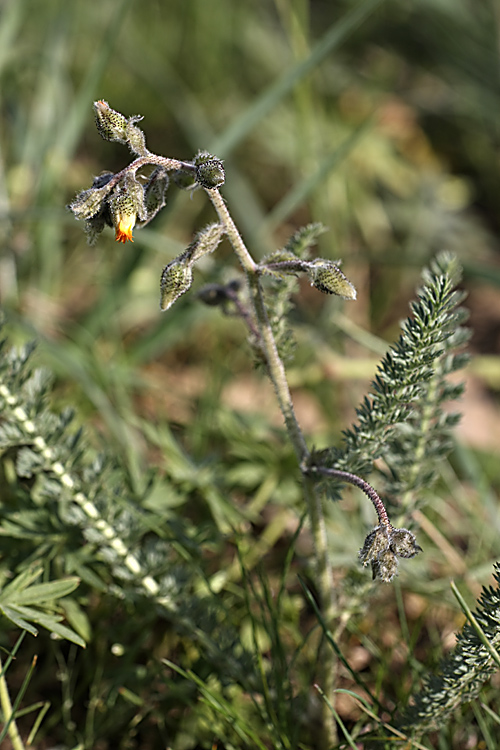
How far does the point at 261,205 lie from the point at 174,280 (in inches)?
125

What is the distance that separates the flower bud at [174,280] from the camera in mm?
1434

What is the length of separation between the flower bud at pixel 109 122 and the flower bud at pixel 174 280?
269mm

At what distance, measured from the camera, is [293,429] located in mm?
1567

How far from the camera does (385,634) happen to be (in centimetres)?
228

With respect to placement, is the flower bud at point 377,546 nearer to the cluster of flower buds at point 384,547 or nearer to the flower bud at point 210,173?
the cluster of flower buds at point 384,547

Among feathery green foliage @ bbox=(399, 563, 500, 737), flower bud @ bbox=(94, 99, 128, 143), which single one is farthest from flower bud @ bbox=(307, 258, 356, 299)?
feathery green foliage @ bbox=(399, 563, 500, 737)

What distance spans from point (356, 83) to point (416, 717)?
14.0 ft

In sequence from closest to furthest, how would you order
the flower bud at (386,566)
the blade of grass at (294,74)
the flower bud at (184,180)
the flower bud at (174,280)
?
the flower bud at (386,566) < the flower bud at (174,280) < the flower bud at (184,180) < the blade of grass at (294,74)

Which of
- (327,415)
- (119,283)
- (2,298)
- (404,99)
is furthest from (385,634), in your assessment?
(404,99)

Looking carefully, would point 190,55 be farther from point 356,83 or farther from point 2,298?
point 2,298

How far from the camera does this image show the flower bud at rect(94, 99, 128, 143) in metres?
1.39

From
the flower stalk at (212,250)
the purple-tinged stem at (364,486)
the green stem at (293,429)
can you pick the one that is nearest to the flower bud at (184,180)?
the flower stalk at (212,250)

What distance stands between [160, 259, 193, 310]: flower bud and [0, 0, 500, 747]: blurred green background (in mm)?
780

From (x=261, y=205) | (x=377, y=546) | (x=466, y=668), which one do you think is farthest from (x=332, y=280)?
(x=261, y=205)
